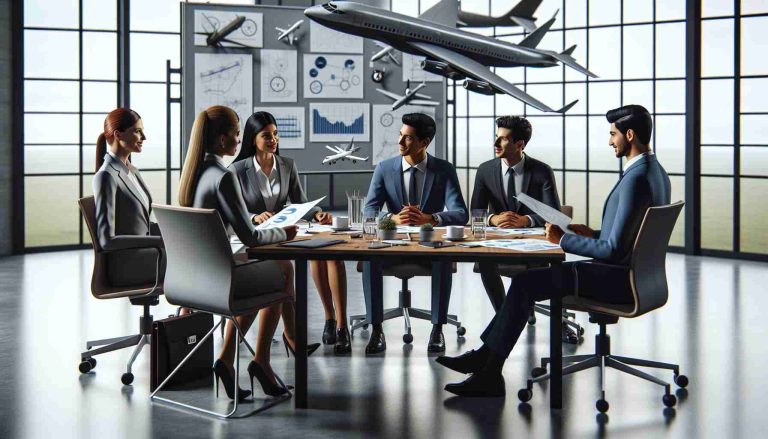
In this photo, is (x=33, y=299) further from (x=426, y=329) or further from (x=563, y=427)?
(x=563, y=427)

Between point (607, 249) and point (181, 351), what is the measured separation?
2.04 m

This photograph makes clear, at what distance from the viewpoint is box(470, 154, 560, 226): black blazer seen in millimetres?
5336

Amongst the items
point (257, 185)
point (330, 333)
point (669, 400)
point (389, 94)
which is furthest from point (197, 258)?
point (389, 94)

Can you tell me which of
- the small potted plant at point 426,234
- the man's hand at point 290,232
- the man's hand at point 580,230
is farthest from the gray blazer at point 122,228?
the man's hand at point 580,230

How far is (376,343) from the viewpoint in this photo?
509 centimetres

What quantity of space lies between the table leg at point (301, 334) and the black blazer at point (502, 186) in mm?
1619

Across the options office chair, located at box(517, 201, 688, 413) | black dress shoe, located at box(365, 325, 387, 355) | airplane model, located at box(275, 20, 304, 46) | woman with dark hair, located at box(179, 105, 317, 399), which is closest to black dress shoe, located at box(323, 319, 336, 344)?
black dress shoe, located at box(365, 325, 387, 355)

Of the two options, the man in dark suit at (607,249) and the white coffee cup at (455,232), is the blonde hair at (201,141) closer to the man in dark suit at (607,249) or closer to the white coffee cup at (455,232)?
the white coffee cup at (455,232)

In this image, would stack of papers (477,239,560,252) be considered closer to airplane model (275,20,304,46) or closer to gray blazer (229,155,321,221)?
gray blazer (229,155,321,221)

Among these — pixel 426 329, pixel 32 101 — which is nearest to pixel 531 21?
pixel 426 329

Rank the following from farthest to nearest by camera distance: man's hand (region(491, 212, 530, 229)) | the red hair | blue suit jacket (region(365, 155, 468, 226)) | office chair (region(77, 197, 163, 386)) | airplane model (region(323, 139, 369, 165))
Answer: airplane model (region(323, 139, 369, 165)) → blue suit jacket (region(365, 155, 468, 226)) → man's hand (region(491, 212, 530, 229)) → the red hair → office chair (region(77, 197, 163, 386))

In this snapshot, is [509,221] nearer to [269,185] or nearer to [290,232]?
[290,232]

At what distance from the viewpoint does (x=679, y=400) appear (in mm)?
4129

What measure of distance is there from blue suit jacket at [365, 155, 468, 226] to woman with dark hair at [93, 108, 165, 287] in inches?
53.0
